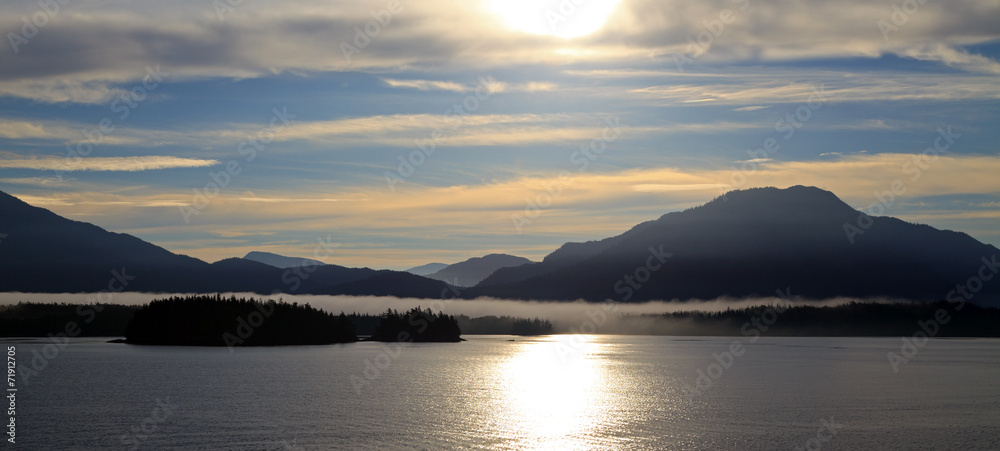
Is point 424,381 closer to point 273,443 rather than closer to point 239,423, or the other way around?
point 239,423

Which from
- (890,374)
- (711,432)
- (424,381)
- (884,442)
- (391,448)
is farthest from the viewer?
(890,374)

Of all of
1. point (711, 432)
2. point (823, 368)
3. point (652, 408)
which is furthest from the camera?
point (823, 368)

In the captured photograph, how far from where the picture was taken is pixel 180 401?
359 feet

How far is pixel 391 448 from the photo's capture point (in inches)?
2810

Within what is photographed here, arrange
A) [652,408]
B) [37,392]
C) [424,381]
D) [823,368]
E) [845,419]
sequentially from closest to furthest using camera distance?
[845,419] → [652,408] → [37,392] → [424,381] → [823,368]

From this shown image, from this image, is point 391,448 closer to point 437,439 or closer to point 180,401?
point 437,439

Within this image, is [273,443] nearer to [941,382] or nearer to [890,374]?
[941,382]

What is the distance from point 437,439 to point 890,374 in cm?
13101

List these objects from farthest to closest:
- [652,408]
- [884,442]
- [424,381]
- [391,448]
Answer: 1. [424,381]
2. [652,408]
3. [884,442]
4. [391,448]

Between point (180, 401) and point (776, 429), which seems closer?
point (776, 429)

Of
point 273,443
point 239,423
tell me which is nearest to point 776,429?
point 273,443

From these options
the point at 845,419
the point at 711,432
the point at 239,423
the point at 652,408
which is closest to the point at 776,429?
the point at 711,432

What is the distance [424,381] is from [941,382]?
95509mm

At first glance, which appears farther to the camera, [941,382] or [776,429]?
[941,382]
